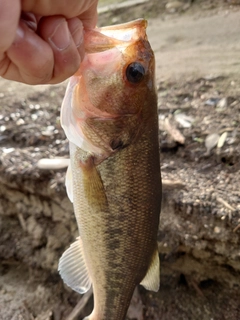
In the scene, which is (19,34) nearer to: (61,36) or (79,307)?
(61,36)

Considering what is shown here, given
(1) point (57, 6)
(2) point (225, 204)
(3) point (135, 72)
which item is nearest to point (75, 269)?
(2) point (225, 204)

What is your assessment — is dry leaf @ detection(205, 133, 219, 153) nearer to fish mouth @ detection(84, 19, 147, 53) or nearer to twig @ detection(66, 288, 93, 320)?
twig @ detection(66, 288, 93, 320)

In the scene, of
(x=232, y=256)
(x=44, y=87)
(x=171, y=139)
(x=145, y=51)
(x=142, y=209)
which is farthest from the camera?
(x=44, y=87)

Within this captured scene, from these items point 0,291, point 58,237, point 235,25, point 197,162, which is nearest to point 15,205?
point 58,237

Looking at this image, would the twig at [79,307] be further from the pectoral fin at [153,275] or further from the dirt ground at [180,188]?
the pectoral fin at [153,275]

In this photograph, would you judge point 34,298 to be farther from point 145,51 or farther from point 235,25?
point 235,25

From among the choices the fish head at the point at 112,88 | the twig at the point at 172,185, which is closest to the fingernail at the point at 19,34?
the fish head at the point at 112,88
